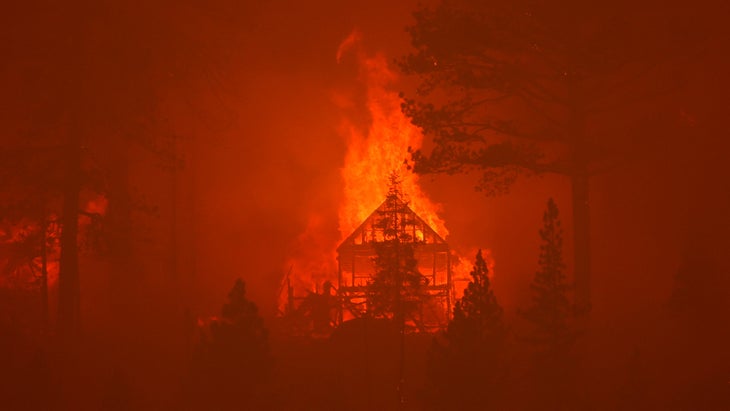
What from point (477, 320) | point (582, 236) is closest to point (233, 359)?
point (477, 320)

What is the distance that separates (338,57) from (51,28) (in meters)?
21.6

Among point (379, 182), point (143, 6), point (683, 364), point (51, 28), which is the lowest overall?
point (683, 364)

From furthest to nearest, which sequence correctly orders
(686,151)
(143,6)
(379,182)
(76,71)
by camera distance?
(379,182)
(686,151)
(143,6)
(76,71)

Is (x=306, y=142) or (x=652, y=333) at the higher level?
(x=306, y=142)

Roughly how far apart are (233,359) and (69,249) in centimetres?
842

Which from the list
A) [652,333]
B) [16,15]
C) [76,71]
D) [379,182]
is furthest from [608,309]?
[16,15]

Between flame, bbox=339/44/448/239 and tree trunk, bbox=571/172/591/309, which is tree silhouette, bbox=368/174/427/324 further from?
flame, bbox=339/44/448/239

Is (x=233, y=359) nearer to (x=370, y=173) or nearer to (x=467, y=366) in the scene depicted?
(x=467, y=366)

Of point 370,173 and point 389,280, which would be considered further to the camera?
point 370,173

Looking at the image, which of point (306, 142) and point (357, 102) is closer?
point (357, 102)

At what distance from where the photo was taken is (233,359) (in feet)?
41.3

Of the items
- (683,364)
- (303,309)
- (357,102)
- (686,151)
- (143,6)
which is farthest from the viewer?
(357,102)

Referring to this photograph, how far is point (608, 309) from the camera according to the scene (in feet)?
74.7

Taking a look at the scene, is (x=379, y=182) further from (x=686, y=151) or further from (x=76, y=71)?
(x=76, y=71)
